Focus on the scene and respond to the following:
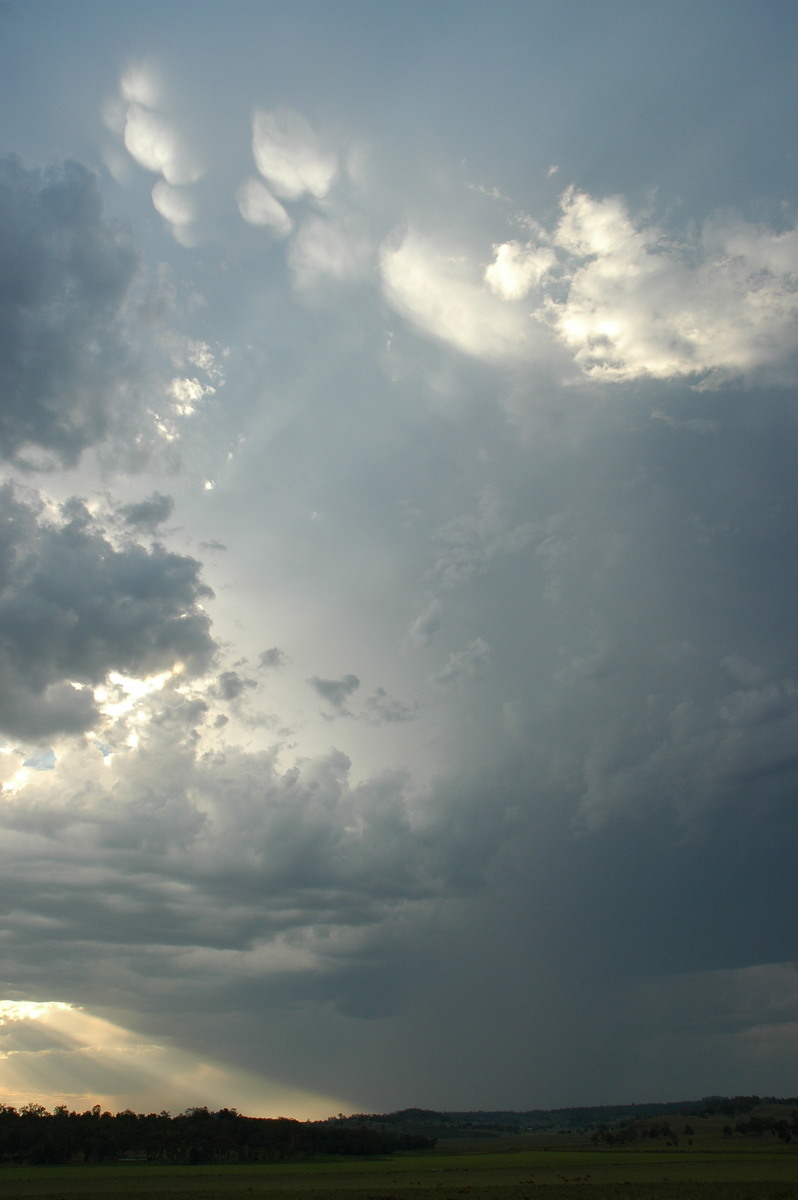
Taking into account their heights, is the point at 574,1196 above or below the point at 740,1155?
above

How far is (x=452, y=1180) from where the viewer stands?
125m

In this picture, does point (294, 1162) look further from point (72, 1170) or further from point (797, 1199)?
point (797, 1199)

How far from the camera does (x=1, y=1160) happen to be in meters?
175

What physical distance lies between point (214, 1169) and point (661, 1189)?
10703 centimetres

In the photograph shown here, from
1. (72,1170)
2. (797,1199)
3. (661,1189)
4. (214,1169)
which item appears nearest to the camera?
(797,1199)

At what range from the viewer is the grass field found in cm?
9525

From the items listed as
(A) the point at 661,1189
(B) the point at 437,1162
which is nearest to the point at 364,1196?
(A) the point at 661,1189

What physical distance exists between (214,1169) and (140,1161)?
36.9 metres

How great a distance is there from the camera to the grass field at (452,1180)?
95.2 m

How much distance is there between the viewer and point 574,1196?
301 ft

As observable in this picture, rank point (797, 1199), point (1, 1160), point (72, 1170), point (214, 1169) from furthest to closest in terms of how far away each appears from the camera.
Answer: point (1, 1160), point (214, 1169), point (72, 1170), point (797, 1199)

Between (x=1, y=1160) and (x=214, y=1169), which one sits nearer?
(x=214, y=1169)

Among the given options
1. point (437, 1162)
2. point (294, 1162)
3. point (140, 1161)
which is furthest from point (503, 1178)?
point (140, 1161)

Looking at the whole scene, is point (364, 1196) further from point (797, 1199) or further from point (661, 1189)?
point (797, 1199)
